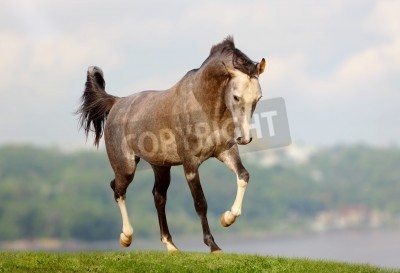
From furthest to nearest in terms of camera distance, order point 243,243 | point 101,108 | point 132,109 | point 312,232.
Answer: point 312,232
point 243,243
point 101,108
point 132,109

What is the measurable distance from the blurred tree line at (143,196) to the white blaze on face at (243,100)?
380 feet

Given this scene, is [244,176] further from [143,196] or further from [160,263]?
[143,196]

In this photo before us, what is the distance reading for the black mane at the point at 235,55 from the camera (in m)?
11.8

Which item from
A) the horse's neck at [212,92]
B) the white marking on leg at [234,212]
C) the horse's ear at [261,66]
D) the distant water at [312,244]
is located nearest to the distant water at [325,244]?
the distant water at [312,244]

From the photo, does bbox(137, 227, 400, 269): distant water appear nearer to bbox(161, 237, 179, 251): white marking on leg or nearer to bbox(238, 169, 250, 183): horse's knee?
bbox(161, 237, 179, 251): white marking on leg

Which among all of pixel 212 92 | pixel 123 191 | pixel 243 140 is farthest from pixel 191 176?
pixel 123 191

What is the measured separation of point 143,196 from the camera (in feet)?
479

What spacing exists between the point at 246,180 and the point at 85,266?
2.71 m

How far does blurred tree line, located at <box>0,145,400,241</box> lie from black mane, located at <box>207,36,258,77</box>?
115 m

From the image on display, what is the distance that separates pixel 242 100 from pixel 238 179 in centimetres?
120

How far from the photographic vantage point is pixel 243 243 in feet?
512

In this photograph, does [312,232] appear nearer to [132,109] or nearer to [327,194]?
[327,194]

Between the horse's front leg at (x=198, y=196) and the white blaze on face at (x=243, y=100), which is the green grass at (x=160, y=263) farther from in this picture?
the white blaze on face at (x=243, y=100)

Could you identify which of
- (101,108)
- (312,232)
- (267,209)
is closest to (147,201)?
(267,209)
